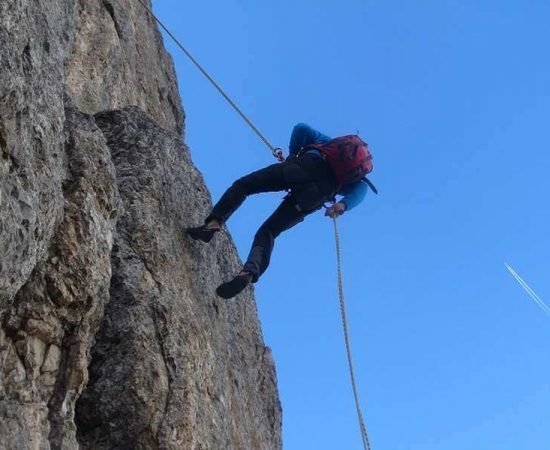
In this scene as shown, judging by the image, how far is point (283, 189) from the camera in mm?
10391

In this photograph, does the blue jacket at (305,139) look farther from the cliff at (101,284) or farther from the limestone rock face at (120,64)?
the limestone rock face at (120,64)

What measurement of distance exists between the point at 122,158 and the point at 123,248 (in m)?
1.44

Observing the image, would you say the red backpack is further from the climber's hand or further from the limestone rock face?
the limestone rock face

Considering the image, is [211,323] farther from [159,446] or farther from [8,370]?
[8,370]

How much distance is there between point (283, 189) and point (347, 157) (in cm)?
89

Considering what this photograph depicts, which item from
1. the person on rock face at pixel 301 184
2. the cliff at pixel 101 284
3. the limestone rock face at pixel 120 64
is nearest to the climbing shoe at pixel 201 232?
the person on rock face at pixel 301 184

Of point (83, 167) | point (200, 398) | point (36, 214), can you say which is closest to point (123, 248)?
point (83, 167)

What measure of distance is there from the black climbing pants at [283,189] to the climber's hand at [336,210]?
146 millimetres

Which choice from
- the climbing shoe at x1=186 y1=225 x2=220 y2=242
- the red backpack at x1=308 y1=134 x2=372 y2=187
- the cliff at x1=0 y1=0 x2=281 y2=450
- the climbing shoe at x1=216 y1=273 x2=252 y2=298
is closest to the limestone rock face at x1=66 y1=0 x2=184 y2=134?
the cliff at x1=0 y1=0 x2=281 y2=450

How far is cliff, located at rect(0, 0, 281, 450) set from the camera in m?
6.30

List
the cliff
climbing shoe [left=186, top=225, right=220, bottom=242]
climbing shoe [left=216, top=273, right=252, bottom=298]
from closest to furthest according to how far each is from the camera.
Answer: the cliff < climbing shoe [left=216, top=273, right=252, bottom=298] < climbing shoe [left=186, top=225, right=220, bottom=242]

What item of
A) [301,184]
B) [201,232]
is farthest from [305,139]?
[201,232]

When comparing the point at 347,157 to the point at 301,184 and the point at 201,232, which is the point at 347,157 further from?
the point at 201,232

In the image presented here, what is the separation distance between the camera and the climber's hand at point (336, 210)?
10712 millimetres
